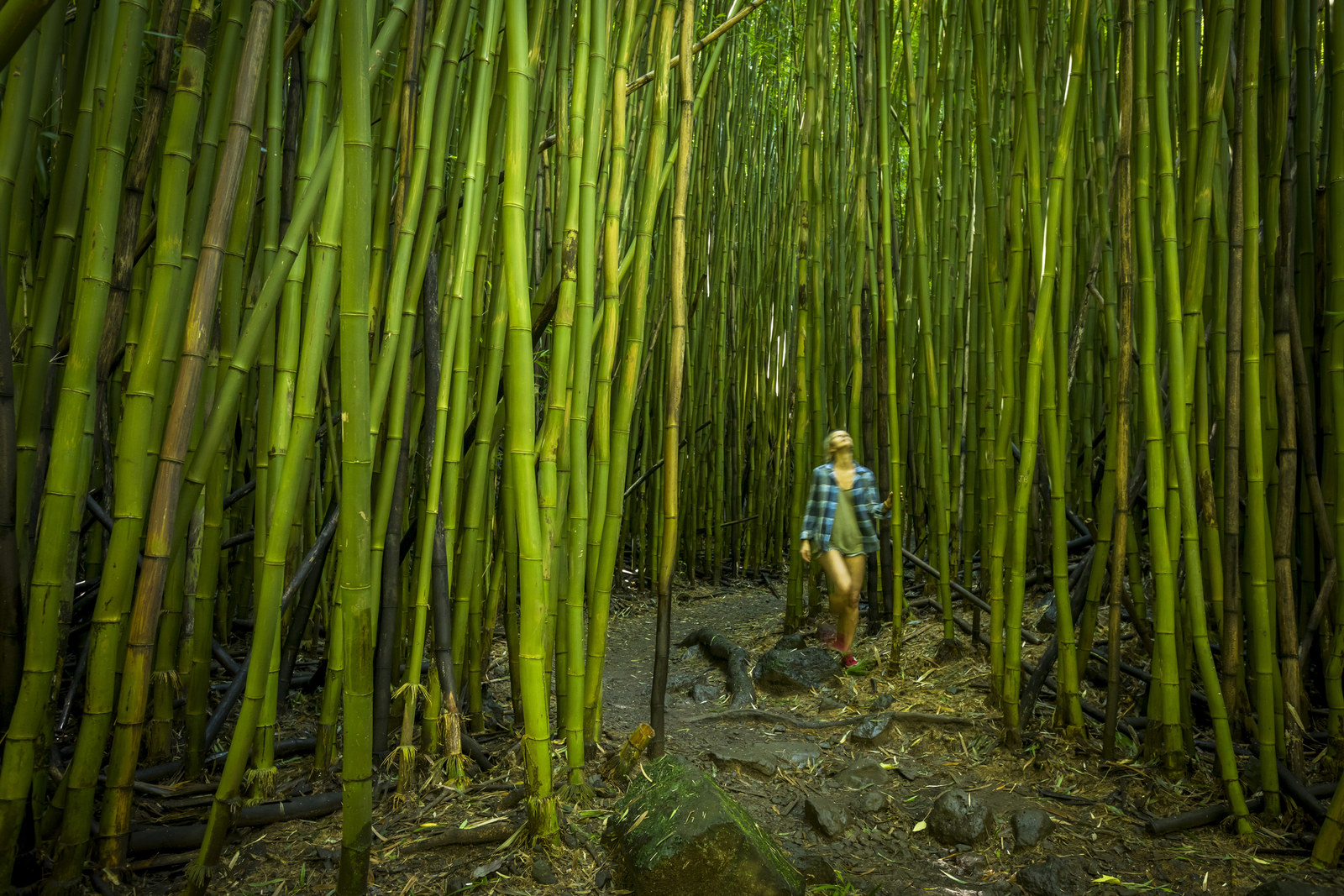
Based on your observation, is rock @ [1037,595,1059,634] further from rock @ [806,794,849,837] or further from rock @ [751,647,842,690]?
rock @ [806,794,849,837]

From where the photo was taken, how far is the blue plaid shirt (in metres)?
2.21

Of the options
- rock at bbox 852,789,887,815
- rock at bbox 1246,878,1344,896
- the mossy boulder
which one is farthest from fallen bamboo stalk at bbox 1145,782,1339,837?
the mossy boulder

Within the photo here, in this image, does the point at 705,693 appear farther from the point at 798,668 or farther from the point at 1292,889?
the point at 1292,889

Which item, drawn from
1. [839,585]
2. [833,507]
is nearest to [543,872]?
[839,585]

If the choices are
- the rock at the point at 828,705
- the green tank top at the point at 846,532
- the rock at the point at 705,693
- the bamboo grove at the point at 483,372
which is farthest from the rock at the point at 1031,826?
the green tank top at the point at 846,532

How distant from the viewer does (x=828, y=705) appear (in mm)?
1881

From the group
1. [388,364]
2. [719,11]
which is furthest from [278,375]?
[719,11]

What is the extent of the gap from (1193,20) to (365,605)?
1565 millimetres

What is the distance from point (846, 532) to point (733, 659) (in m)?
0.48

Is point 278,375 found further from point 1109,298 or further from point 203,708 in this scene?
point 1109,298

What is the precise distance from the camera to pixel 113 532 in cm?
89

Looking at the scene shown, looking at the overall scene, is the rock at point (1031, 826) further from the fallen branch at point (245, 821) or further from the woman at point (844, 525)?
the fallen branch at point (245, 821)

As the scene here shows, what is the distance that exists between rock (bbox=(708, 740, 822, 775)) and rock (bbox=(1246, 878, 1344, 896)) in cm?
76

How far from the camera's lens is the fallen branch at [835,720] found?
5.50 ft
